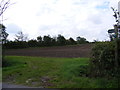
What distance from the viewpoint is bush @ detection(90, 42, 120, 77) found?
24.8ft

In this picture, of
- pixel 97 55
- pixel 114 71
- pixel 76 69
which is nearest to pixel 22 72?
pixel 76 69

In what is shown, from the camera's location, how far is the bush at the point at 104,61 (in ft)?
24.8

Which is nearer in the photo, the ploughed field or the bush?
the bush

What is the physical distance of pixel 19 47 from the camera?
113 feet

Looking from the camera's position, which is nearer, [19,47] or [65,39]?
[19,47]

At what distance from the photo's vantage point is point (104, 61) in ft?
25.1

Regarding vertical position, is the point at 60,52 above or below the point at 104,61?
below

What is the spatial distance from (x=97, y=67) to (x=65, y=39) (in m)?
30.5

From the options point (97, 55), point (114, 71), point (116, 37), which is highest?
point (116, 37)

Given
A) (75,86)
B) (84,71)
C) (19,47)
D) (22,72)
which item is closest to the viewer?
(75,86)

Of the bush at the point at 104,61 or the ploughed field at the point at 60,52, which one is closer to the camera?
the bush at the point at 104,61

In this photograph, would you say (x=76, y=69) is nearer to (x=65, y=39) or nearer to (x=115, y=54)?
(x=115, y=54)

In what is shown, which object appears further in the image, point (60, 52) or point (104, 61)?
point (60, 52)

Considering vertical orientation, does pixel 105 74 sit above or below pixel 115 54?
below
